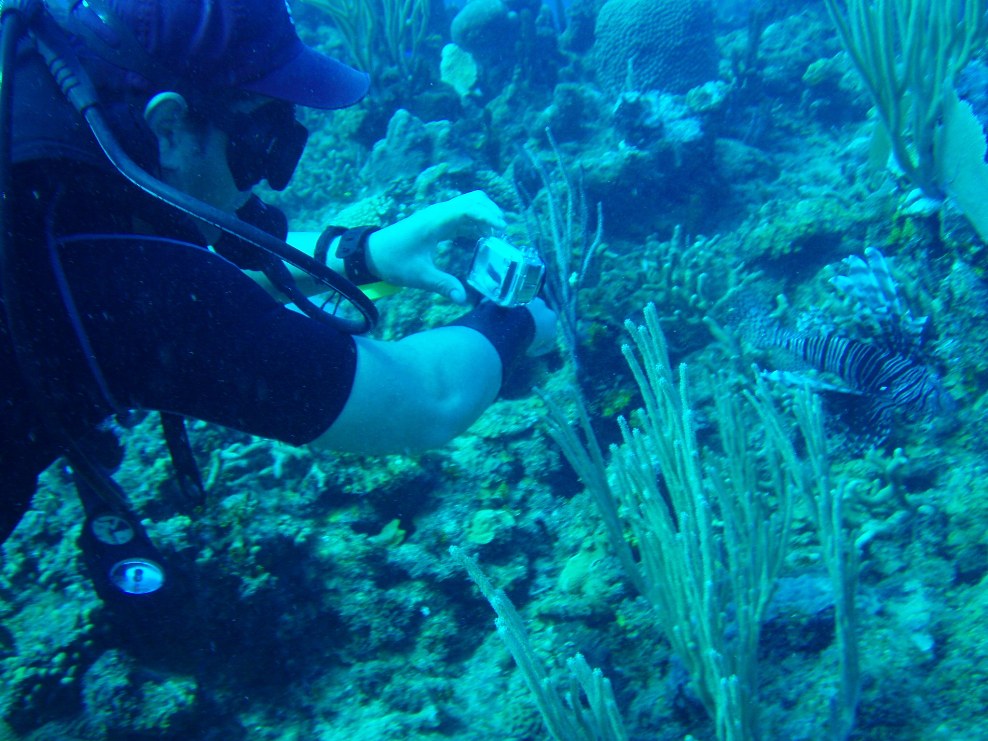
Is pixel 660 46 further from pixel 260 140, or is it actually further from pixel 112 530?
pixel 112 530

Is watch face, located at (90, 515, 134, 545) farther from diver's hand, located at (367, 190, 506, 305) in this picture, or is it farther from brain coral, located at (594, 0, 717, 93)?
brain coral, located at (594, 0, 717, 93)

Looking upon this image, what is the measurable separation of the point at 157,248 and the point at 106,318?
201mm

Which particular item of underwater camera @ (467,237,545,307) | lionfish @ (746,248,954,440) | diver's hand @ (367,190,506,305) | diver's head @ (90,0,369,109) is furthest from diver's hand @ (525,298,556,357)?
lionfish @ (746,248,954,440)

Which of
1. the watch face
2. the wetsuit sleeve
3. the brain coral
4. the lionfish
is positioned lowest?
the watch face

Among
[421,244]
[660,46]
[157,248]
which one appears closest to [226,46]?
[157,248]

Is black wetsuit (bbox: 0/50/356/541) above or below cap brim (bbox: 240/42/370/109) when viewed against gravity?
below

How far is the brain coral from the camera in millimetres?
7703

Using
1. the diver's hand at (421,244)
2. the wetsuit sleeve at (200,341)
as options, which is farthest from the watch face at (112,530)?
the diver's hand at (421,244)

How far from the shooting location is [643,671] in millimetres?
2184

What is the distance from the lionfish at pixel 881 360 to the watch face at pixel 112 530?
9.95ft

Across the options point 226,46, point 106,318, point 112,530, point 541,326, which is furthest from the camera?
point 541,326

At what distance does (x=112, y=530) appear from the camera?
74.5 inches

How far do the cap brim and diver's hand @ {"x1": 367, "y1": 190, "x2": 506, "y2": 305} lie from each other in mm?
623

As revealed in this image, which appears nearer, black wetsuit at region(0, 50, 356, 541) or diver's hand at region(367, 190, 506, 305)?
black wetsuit at region(0, 50, 356, 541)
